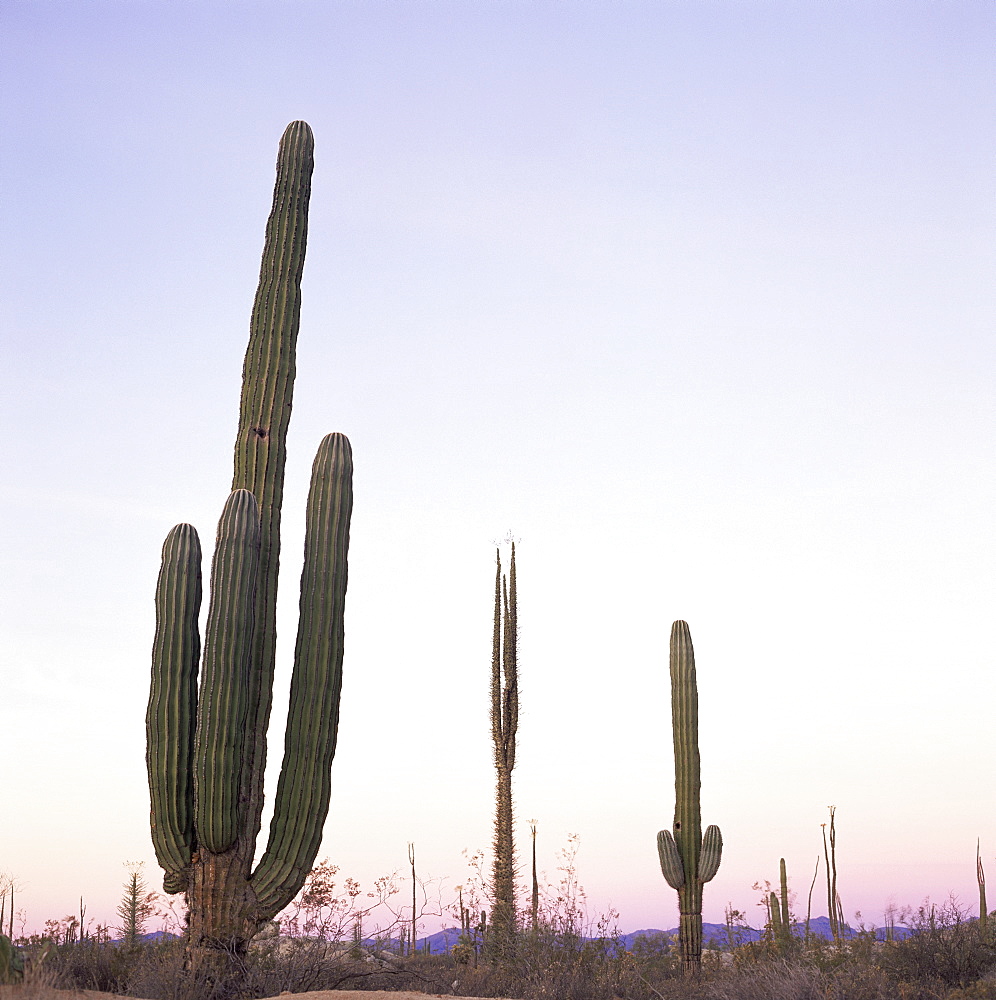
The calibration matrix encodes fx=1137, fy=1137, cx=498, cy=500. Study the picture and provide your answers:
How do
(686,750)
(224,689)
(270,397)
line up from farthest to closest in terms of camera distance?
(686,750) → (270,397) → (224,689)

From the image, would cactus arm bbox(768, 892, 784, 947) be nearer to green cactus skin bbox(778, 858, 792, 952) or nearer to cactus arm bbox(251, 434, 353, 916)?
green cactus skin bbox(778, 858, 792, 952)

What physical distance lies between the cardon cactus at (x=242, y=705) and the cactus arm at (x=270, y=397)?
19 millimetres

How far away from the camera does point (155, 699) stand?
31.6ft

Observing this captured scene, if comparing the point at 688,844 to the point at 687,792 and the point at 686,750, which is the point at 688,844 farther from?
the point at 686,750

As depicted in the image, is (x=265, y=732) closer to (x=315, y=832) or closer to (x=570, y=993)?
(x=315, y=832)

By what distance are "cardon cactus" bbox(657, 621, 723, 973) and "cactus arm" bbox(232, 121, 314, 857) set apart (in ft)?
19.4

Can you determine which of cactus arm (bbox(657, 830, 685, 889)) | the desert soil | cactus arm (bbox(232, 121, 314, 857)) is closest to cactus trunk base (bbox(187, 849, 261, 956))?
cactus arm (bbox(232, 121, 314, 857))

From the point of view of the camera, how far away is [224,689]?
944 centimetres

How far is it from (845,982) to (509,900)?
901 centimetres

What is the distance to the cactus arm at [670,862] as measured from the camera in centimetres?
1370

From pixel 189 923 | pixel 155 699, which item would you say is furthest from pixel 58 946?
pixel 155 699

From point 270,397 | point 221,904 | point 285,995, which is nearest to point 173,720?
point 221,904

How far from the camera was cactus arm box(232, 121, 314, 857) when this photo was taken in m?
10.1

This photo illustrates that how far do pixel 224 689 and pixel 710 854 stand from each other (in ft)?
23.0
